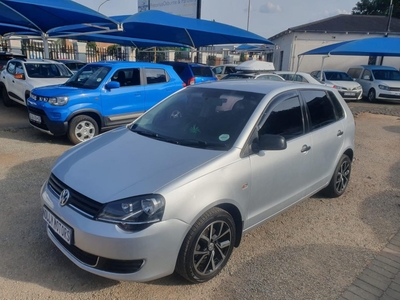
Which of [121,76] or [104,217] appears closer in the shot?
[104,217]

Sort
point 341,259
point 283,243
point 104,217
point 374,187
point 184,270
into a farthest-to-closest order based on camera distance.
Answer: point 374,187
point 283,243
point 341,259
point 184,270
point 104,217

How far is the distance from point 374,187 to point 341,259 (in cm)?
246

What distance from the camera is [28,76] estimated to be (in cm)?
923

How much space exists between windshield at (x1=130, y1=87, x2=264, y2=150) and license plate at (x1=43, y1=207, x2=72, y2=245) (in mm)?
1187

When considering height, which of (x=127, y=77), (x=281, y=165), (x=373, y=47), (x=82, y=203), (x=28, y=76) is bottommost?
(x=82, y=203)

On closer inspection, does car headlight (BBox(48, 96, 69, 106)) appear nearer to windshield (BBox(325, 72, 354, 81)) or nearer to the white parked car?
the white parked car

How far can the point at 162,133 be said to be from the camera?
3.39m

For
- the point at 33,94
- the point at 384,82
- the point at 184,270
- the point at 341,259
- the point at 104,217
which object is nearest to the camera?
the point at 104,217

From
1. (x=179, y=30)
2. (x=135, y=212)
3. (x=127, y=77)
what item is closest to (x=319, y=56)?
(x=179, y=30)

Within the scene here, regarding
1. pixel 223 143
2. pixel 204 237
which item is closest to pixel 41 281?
pixel 204 237

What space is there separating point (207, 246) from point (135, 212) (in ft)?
2.42

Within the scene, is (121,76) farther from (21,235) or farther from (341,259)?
(341,259)

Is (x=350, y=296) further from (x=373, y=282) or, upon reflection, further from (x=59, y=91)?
(x=59, y=91)

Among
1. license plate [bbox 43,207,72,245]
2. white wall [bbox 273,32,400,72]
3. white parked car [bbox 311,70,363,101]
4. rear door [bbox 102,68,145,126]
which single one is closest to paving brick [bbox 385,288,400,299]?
license plate [bbox 43,207,72,245]
